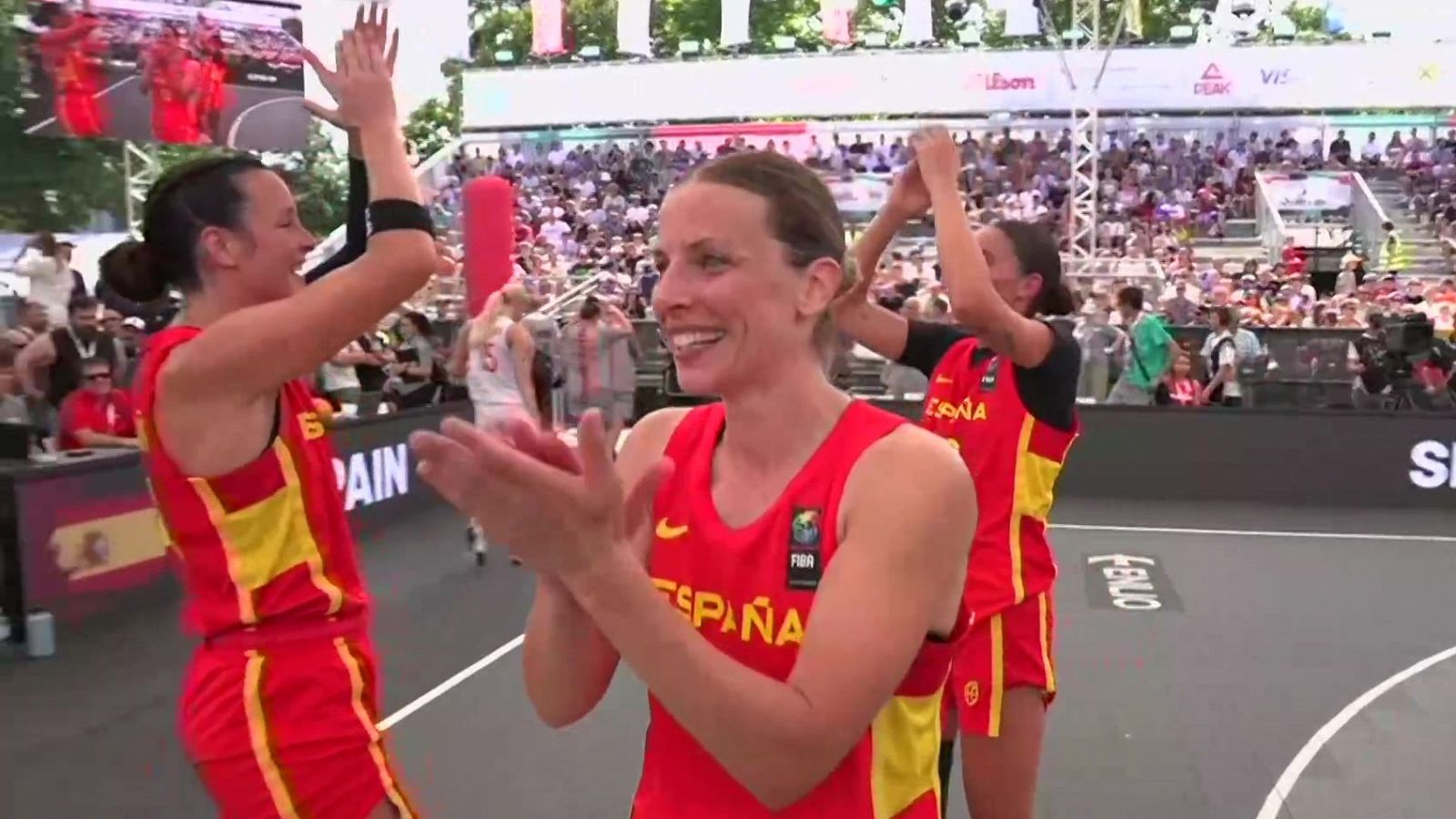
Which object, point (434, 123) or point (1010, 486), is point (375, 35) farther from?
point (434, 123)

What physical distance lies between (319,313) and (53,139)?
2239 cm

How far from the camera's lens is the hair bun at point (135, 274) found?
2416 millimetres

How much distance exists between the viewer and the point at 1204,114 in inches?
1070

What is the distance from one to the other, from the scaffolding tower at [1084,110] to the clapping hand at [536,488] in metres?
18.8

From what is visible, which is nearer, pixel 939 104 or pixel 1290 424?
pixel 1290 424

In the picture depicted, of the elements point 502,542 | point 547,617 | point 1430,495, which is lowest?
point 1430,495

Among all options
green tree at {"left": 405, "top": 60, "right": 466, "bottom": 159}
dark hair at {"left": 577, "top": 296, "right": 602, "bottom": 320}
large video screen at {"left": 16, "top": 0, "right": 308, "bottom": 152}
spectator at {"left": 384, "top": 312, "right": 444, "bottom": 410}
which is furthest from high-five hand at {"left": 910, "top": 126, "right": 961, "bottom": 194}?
green tree at {"left": 405, "top": 60, "right": 466, "bottom": 159}

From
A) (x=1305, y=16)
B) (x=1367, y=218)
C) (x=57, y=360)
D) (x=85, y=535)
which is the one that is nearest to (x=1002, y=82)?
(x=1367, y=218)

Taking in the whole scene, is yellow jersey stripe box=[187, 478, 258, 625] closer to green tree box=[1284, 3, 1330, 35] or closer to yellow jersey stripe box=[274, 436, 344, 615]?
yellow jersey stripe box=[274, 436, 344, 615]

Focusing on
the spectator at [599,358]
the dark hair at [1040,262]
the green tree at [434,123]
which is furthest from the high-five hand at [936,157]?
the green tree at [434,123]

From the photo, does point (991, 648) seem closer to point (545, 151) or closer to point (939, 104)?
point (939, 104)

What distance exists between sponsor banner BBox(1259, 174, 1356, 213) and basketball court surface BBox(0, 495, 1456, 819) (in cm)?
1785

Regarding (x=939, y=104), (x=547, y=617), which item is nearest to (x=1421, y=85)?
(x=939, y=104)

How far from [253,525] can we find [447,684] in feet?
11.9
